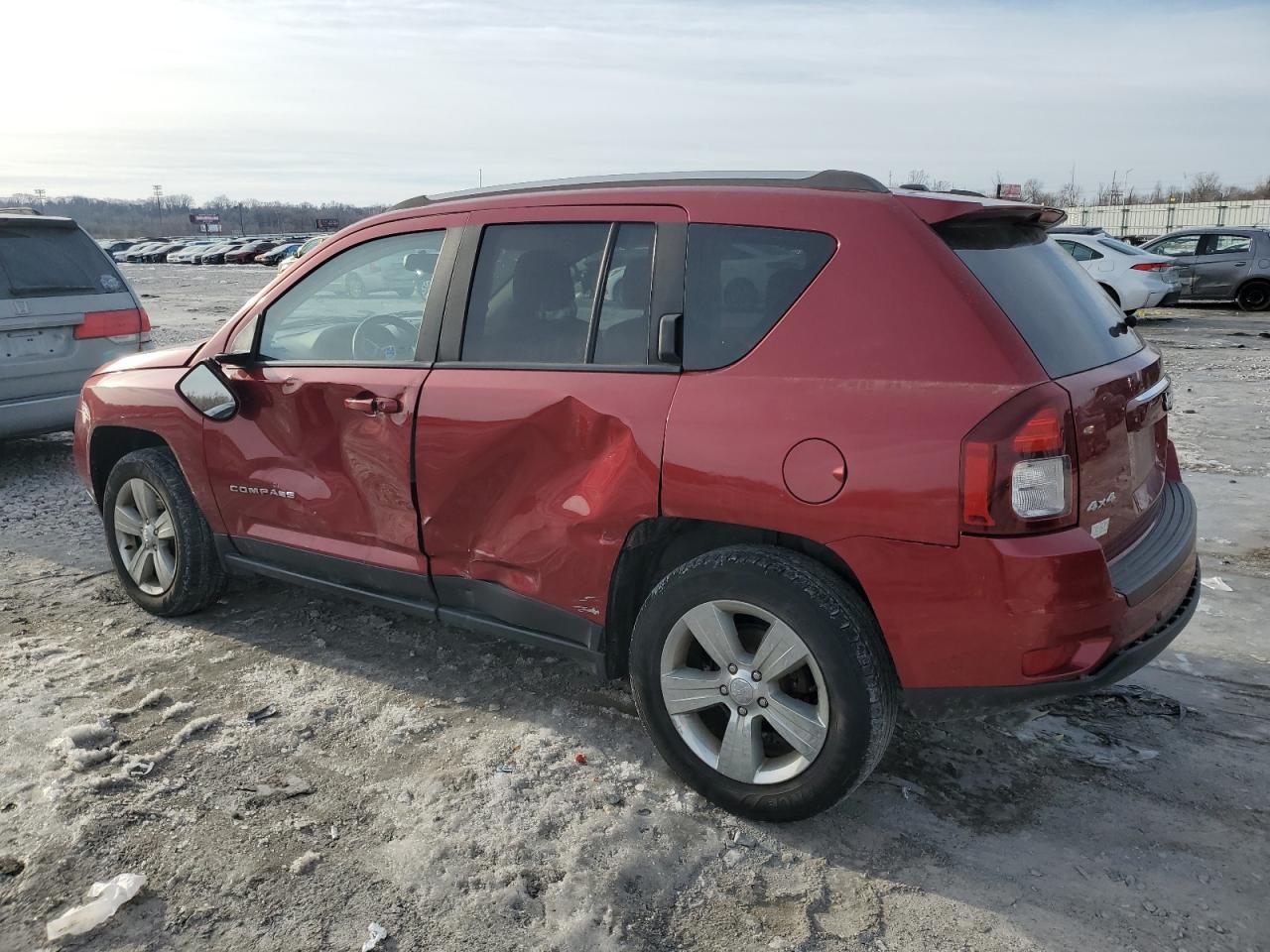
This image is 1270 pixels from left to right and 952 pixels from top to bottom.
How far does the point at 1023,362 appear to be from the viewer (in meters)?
2.56

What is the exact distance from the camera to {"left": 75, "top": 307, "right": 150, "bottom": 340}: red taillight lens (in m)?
7.23

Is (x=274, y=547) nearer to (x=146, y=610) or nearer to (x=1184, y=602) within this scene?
(x=146, y=610)

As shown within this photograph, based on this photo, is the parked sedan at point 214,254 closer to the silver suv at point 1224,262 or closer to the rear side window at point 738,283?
the silver suv at point 1224,262

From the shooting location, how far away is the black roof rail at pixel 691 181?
9.70 ft

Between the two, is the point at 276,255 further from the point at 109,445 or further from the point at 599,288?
the point at 599,288

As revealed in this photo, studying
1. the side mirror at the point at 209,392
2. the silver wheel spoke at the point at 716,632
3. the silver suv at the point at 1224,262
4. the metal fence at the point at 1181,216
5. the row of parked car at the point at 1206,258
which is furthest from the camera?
the metal fence at the point at 1181,216

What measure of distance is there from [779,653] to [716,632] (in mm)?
195

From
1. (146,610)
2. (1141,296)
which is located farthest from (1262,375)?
(146,610)

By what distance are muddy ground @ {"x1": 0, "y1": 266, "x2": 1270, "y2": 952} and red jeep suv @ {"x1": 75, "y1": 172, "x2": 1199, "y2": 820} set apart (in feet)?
1.08

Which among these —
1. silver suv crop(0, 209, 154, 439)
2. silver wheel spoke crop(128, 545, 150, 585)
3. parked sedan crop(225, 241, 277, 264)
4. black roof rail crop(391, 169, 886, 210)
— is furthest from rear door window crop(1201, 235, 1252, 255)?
parked sedan crop(225, 241, 277, 264)

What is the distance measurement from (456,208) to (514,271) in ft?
1.31

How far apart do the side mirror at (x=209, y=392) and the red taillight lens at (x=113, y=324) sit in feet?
11.6

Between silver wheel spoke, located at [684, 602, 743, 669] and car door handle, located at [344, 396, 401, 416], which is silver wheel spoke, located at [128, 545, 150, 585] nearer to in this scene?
car door handle, located at [344, 396, 401, 416]

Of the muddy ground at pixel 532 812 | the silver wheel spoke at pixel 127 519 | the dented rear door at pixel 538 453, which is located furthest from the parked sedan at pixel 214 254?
the dented rear door at pixel 538 453
